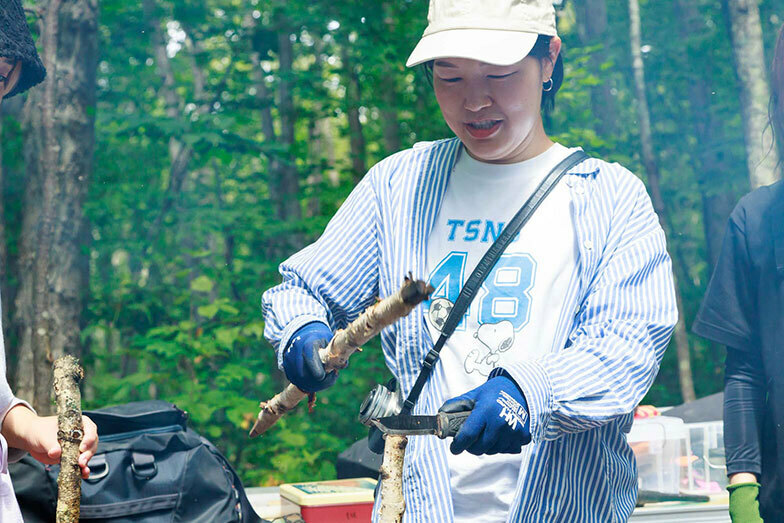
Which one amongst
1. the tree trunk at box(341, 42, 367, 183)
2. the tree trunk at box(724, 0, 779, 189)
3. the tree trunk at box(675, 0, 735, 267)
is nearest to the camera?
the tree trunk at box(724, 0, 779, 189)

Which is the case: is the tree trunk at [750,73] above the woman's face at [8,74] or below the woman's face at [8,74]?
above

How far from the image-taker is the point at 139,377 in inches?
247

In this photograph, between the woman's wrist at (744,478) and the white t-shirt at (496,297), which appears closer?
the white t-shirt at (496,297)

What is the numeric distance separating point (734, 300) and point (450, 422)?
1.14m

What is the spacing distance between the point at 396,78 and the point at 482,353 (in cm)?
815

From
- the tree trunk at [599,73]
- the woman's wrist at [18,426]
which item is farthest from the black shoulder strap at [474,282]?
the tree trunk at [599,73]

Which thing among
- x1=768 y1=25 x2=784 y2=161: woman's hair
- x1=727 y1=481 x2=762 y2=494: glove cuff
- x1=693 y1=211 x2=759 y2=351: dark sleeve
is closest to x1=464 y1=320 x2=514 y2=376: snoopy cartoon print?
x1=693 y1=211 x2=759 y2=351: dark sleeve

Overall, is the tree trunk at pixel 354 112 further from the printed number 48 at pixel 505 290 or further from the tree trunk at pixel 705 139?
the printed number 48 at pixel 505 290

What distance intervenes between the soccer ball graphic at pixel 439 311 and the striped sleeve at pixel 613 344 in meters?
0.28

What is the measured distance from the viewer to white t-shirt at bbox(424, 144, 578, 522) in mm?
1854

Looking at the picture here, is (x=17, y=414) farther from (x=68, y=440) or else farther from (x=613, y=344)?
(x=613, y=344)

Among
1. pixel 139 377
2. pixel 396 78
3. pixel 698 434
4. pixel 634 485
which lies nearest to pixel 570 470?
pixel 634 485

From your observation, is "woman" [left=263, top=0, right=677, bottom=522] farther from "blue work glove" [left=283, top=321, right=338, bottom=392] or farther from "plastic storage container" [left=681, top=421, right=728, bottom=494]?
"plastic storage container" [left=681, top=421, right=728, bottom=494]

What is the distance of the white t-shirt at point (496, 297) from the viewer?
1.85m
